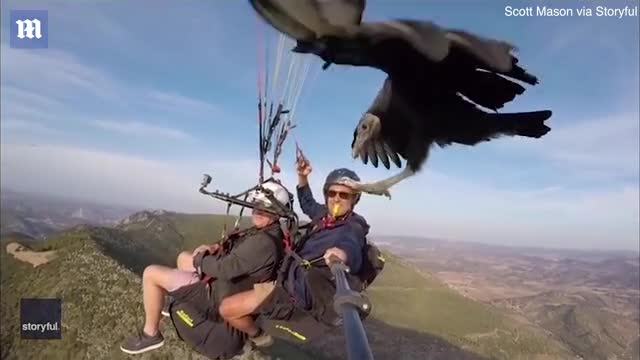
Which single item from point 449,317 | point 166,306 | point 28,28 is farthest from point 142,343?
point 449,317

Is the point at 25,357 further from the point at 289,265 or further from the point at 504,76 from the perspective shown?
the point at 504,76

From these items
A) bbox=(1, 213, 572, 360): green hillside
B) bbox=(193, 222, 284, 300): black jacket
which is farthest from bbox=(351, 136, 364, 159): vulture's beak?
bbox=(1, 213, 572, 360): green hillside

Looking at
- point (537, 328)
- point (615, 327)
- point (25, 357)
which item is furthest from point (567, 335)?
point (25, 357)

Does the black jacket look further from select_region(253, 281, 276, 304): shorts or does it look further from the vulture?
the vulture

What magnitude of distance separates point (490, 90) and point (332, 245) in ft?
1.97

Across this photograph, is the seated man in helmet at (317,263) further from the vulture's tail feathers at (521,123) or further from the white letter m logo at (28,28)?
the white letter m logo at (28,28)

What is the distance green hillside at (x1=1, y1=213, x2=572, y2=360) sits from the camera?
405cm

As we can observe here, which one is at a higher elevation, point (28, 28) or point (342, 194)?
point (28, 28)

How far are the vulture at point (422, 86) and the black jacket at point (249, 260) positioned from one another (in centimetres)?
31

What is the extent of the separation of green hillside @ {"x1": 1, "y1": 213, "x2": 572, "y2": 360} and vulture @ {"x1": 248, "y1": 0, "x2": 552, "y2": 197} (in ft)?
3.70

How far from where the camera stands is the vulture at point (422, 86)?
37.0 inches

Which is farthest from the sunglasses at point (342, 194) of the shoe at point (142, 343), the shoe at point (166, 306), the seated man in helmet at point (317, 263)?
the shoe at point (142, 343)

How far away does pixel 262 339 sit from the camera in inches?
68.9

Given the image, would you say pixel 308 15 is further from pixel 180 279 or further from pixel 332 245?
pixel 180 279
